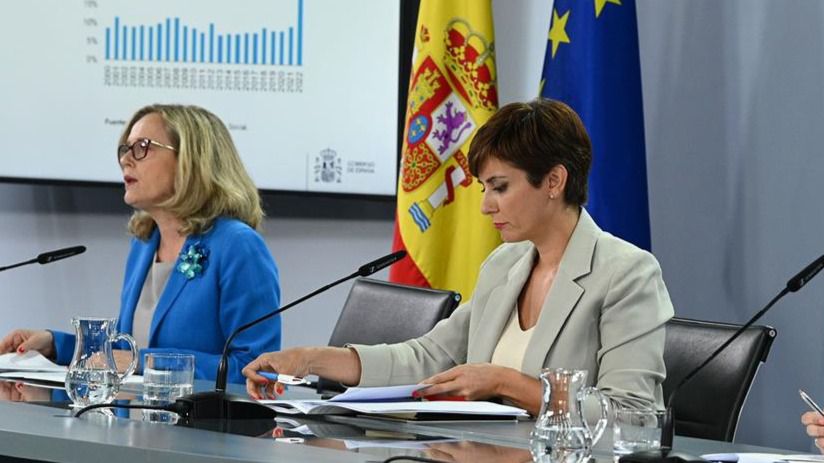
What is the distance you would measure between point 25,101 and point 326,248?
1.21 meters

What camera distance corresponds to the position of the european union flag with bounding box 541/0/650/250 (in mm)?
3770

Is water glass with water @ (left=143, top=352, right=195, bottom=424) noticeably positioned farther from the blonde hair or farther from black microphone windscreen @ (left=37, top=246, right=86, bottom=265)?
the blonde hair

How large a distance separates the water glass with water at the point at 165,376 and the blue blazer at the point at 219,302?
82 cm

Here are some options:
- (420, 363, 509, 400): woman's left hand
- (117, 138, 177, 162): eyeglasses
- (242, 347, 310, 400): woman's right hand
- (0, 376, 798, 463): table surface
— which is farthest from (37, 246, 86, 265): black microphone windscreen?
→ (420, 363, 509, 400): woman's left hand

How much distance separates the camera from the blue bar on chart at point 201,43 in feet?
15.4

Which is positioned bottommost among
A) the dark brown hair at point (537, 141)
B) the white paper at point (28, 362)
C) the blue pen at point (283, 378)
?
the white paper at point (28, 362)

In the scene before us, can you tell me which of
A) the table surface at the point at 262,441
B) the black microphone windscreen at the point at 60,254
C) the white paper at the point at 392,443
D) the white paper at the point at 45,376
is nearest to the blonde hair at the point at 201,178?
the black microphone windscreen at the point at 60,254

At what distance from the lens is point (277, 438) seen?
2049mm

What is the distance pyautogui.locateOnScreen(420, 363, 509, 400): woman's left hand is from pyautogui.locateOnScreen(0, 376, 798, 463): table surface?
0.11m

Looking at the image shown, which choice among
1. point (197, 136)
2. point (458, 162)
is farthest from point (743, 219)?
point (197, 136)

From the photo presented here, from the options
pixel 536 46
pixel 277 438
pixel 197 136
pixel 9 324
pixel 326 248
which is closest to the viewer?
pixel 277 438

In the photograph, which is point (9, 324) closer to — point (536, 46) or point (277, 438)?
point (536, 46)

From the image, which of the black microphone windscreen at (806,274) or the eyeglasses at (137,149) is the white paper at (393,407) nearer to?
the black microphone windscreen at (806,274)

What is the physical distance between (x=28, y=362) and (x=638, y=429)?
167 cm
